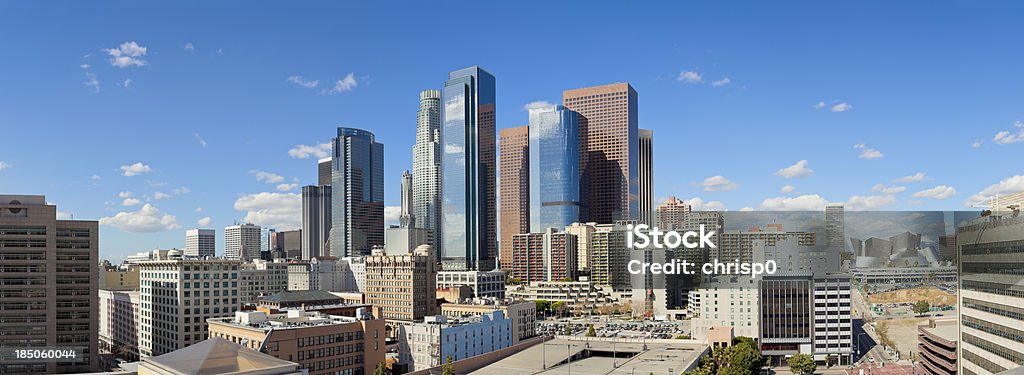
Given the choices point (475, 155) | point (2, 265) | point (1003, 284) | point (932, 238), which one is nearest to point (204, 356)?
point (1003, 284)

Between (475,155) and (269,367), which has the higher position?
(475,155)

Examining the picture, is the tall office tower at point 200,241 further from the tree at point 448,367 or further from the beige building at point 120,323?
the tree at point 448,367

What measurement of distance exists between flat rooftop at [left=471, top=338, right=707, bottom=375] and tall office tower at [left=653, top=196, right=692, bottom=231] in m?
50.7

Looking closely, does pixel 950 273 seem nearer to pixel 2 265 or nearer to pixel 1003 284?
pixel 1003 284

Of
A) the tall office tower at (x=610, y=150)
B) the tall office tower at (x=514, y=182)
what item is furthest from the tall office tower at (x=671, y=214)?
the tall office tower at (x=514, y=182)

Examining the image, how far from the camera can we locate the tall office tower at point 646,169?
124656 mm

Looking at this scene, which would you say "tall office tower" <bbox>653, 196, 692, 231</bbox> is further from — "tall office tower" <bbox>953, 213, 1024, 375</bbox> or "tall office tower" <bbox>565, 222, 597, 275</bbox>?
"tall office tower" <bbox>953, 213, 1024, 375</bbox>

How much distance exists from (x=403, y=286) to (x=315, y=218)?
112 metres

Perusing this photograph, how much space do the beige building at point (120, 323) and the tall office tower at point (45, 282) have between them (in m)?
9.30

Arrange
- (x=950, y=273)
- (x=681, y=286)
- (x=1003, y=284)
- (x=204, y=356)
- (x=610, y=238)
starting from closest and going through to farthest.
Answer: (x=204, y=356), (x=1003, y=284), (x=950, y=273), (x=681, y=286), (x=610, y=238)

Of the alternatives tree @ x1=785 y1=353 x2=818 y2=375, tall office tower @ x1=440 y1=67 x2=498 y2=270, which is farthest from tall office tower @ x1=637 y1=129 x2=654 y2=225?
tree @ x1=785 y1=353 x2=818 y2=375

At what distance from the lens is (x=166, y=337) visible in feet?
145

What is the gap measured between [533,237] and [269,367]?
77.9 metres

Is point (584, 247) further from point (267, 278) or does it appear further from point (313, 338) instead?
point (313, 338)
